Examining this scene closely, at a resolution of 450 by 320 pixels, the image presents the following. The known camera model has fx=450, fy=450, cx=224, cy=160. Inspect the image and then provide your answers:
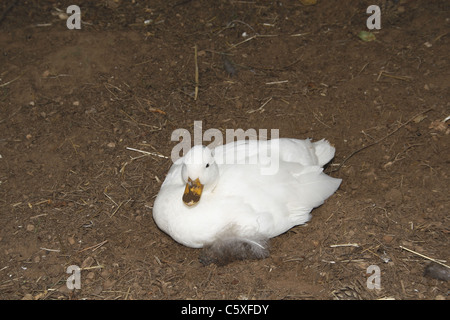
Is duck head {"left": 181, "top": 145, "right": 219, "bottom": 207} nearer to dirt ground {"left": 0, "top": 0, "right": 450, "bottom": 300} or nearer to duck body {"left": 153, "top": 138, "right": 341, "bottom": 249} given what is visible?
duck body {"left": 153, "top": 138, "right": 341, "bottom": 249}

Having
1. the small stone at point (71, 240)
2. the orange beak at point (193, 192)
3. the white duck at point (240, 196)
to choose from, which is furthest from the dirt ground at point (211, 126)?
the orange beak at point (193, 192)

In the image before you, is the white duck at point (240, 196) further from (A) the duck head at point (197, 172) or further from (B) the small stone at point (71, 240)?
(B) the small stone at point (71, 240)

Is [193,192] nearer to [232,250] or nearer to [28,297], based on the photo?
[232,250]

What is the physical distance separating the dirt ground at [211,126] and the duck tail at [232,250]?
8 cm

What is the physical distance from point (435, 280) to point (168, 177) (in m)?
2.22

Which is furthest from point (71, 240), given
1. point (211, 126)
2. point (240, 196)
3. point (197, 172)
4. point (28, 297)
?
point (211, 126)

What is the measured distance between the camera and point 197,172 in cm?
332

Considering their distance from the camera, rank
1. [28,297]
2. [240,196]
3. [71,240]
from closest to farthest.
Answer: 1. [28,297]
2. [240,196]
3. [71,240]

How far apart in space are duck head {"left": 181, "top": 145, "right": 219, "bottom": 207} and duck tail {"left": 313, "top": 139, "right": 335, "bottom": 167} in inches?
44.7

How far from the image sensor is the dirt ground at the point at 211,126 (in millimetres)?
3336

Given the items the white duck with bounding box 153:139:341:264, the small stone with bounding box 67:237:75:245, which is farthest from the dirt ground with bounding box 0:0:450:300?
the white duck with bounding box 153:139:341:264

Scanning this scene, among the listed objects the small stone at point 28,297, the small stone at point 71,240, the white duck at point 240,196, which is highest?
the white duck at point 240,196

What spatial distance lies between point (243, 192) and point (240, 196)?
43 mm

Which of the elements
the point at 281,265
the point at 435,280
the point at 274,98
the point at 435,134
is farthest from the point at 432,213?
the point at 274,98
